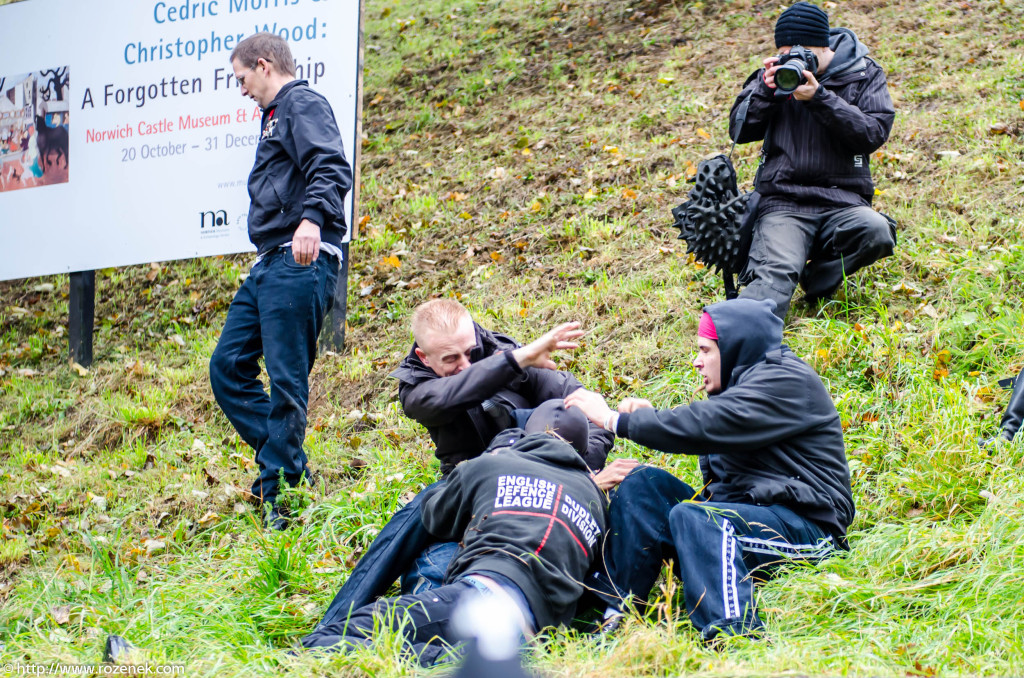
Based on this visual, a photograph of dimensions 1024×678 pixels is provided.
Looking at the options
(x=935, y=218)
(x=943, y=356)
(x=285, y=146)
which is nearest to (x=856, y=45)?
(x=935, y=218)

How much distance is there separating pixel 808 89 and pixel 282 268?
2.85 meters

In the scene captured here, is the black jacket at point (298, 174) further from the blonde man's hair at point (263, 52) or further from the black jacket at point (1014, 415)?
the black jacket at point (1014, 415)

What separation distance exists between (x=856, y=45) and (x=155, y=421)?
504 cm

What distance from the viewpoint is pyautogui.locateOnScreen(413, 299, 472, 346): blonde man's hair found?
4191 millimetres

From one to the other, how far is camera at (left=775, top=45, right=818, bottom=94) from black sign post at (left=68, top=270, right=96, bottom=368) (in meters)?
5.79

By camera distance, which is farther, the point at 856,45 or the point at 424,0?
the point at 424,0

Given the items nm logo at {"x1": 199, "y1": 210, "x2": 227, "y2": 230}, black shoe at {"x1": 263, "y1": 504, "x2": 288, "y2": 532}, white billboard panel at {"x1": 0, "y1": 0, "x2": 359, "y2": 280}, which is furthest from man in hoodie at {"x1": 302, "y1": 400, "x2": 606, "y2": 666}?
nm logo at {"x1": 199, "y1": 210, "x2": 227, "y2": 230}

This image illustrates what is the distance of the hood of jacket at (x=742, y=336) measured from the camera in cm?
374

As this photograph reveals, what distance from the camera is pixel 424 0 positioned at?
1407cm

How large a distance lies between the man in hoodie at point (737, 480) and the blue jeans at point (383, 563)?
716mm

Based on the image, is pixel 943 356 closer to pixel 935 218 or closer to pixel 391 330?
pixel 935 218

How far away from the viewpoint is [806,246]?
18.3 feet

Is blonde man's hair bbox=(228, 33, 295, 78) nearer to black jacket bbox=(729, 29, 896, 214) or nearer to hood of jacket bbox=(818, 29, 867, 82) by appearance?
black jacket bbox=(729, 29, 896, 214)

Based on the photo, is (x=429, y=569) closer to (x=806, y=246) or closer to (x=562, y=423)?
(x=562, y=423)
